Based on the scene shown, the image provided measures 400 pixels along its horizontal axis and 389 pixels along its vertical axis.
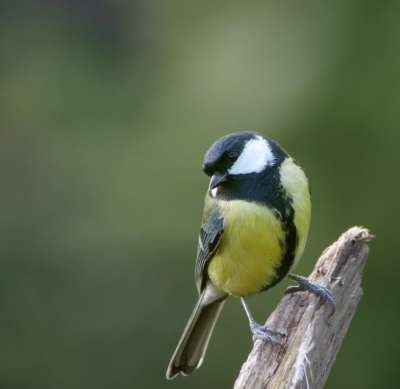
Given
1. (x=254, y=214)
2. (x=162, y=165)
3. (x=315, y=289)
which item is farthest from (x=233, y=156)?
(x=162, y=165)

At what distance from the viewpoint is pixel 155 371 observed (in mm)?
3436

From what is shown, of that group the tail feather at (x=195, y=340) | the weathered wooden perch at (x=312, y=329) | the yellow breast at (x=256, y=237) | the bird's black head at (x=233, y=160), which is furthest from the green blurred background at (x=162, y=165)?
the bird's black head at (x=233, y=160)

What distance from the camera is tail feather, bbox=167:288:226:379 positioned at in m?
2.34

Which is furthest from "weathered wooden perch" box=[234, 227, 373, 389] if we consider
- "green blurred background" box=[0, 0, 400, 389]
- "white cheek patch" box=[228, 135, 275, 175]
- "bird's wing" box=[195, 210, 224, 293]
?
"green blurred background" box=[0, 0, 400, 389]

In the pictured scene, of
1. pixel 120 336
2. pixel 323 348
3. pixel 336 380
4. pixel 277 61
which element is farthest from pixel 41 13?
pixel 323 348

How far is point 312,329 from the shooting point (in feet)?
5.80

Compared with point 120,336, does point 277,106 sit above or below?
above

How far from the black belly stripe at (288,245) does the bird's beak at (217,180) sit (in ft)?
0.80

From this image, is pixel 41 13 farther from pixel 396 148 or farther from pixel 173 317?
pixel 396 148

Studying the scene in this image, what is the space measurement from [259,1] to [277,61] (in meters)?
0.54

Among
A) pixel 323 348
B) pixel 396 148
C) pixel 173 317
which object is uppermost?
pixel 396 148

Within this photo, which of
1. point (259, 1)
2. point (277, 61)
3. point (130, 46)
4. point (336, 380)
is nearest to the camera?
point (336, 380)

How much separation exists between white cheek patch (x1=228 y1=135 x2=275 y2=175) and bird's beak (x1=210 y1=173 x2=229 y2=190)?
0.08ft

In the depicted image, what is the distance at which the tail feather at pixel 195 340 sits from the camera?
2.34 meters
